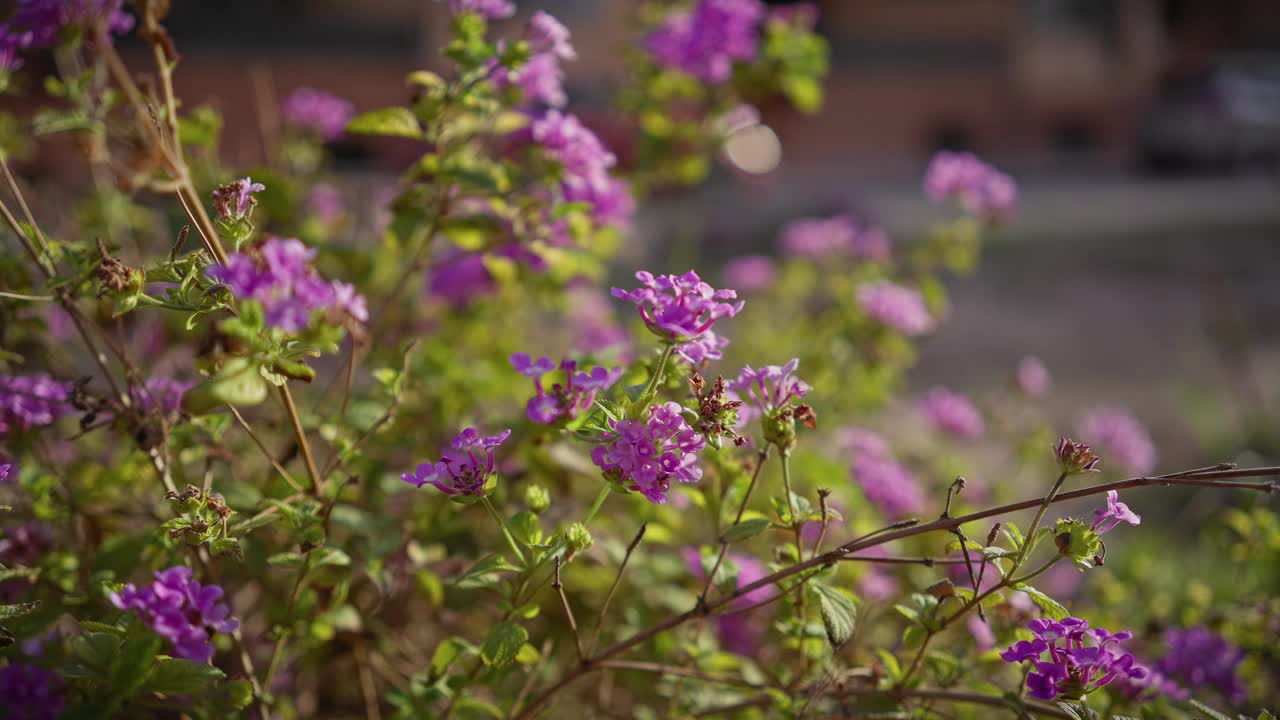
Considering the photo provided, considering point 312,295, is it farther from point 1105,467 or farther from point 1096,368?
point 1096,368

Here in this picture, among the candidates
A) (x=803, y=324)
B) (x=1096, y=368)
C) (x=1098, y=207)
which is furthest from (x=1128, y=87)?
(x=803, y=324)

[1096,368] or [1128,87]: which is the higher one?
[1128,87]

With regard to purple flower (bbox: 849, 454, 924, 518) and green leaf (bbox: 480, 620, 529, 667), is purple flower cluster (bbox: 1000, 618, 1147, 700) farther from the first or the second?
purple flower (bbox: 849, 454, 924, 518)

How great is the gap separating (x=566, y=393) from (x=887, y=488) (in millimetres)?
883

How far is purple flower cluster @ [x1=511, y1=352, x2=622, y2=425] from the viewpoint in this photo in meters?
0.91

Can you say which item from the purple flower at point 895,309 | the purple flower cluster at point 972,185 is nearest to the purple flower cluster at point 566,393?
the purple flower at point 895,309

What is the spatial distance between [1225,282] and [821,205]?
3.47 metres

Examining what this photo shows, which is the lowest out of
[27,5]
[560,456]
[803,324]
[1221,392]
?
[1221,392]

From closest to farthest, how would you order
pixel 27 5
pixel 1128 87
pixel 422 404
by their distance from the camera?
pixel 27 5 < pixel 422 404 < pixel 1128 87

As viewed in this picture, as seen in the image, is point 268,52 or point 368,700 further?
point 268,52

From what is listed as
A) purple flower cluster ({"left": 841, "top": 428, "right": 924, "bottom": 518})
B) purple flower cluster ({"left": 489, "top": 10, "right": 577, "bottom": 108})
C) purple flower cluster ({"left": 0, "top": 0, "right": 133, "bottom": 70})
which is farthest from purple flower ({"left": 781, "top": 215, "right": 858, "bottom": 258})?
purple flower cluster ({"left": 0, "top": 0, "right": 133, "bottom": 70})

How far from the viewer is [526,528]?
970 millimetres

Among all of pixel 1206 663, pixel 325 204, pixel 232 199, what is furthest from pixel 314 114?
pixel 1206 663

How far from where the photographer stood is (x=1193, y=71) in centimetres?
1197
